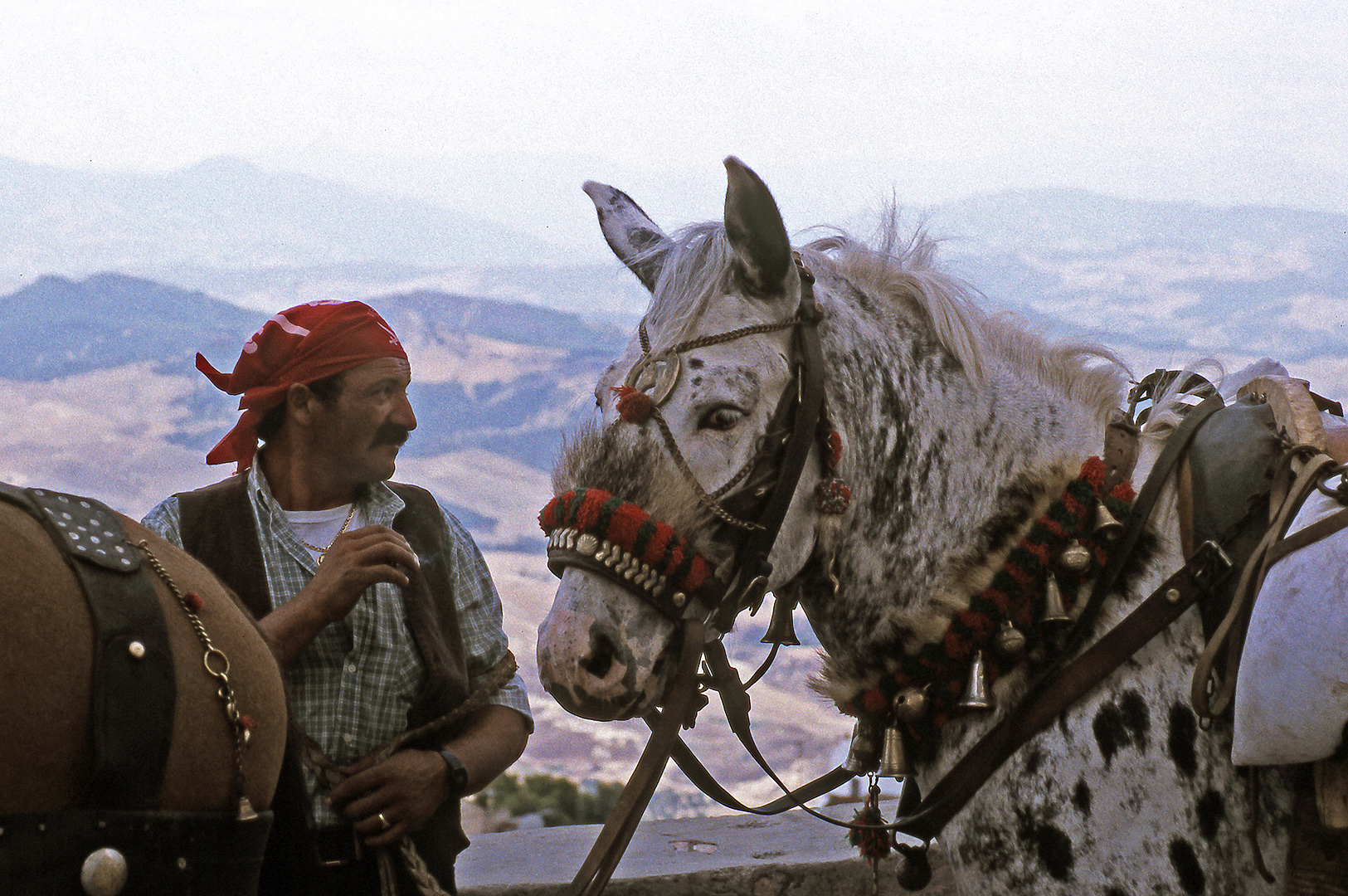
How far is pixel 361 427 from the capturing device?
221 centimetres

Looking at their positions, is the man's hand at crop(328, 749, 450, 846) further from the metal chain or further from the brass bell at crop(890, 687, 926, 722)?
the brass bell at crop(890, 687, 926, 722)

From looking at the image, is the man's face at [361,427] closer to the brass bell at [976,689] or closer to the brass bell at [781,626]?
the brass bell at [781,626]

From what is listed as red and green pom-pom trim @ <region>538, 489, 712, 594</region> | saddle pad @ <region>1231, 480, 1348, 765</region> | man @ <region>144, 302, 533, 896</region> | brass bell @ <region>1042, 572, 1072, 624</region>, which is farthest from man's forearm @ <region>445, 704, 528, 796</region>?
saddle pad @ <region>1231, 480, 1348, 765</region>

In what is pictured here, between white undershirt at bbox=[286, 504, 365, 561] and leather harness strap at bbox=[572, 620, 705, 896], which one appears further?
white undershirt at bbox=[286, 504, 365, 561]

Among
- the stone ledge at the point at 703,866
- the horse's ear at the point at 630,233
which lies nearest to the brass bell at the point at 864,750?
the horse's ear at the point at 630,233

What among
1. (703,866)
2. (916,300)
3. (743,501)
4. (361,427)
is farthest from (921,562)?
(703,866)

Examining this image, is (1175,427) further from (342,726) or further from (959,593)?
(342,726)

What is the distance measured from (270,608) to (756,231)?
1160 mm

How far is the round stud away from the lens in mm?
1265

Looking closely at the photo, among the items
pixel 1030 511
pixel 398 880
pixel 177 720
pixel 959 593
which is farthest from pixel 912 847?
pixel 177 720

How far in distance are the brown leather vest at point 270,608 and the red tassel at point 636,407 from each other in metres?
0.63

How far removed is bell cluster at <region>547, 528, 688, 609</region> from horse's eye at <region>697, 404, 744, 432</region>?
0.82ft

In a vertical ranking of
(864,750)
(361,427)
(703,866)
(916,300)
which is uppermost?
(916,300)

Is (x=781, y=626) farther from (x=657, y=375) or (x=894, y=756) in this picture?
(x=657, y=375)
